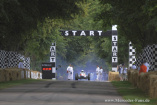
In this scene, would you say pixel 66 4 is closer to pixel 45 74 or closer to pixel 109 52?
Answer: pixel 45 74

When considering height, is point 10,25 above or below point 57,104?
above

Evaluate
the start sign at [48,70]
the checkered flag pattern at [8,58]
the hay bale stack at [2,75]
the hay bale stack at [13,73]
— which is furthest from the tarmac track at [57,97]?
the start sign at [48,70]

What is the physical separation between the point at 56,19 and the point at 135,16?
27.2ft

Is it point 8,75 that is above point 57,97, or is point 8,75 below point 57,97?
above

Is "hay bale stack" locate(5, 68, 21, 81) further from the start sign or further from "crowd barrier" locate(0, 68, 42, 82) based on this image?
the start sign

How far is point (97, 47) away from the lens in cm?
6084

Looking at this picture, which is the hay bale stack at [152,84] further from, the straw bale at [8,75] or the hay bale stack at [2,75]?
the straw bale at [8,75]

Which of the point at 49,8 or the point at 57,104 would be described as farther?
the point at 49,8

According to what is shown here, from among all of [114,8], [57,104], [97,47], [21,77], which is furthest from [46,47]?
[57,104]

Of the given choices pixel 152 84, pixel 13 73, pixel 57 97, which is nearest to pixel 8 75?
pixel 13 73

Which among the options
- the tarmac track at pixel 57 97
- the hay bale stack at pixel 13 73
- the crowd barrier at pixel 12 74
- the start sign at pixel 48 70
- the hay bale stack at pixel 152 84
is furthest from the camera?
the start sign at pixel 48 70

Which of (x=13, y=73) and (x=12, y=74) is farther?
(x=13, y=73)

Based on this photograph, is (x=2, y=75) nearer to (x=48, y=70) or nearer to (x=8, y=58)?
(x=8, y=58)

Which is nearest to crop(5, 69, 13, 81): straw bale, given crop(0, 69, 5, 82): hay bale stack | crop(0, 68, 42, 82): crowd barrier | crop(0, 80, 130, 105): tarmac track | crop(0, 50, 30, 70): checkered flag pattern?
crop(0, 68, 42, 82): crowd barrier
